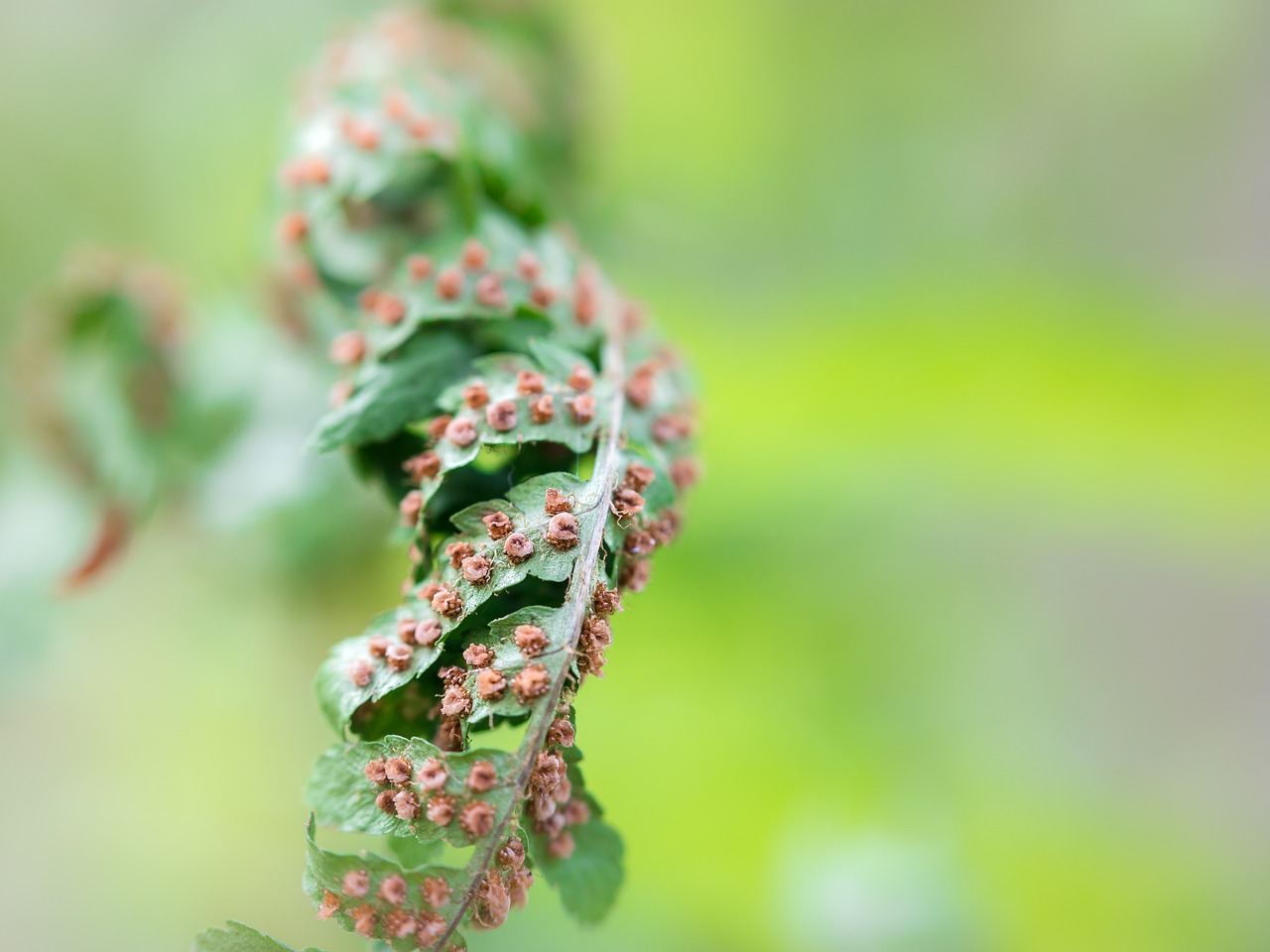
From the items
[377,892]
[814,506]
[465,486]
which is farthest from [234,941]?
[814,506]

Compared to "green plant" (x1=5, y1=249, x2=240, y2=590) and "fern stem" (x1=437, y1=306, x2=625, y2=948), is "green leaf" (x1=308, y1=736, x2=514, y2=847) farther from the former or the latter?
"green plant" (x1=5, y1=249, x2=240, y2=590)

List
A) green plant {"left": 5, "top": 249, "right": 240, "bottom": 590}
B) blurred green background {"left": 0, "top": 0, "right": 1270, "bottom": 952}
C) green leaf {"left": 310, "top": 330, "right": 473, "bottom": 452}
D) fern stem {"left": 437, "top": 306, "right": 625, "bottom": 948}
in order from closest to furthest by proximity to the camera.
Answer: fern stem {"left": 437, "top": 306, "right": 625, "bottom": 948} < green leaf {"left": 310, "top": 330, "right": 473, "bottom": 452} < green plant {"left": 5, "top": 249, "right": 240, "bottom": 590} < blurred green background {"left": 0, "top": 0, "right": 1270, "bottom": 952}

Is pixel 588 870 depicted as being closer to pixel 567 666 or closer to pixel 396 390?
pixel 567 666

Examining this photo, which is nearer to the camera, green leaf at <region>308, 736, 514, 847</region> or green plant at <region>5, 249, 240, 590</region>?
green leaf at <region>308, 736, 514, 847</region>

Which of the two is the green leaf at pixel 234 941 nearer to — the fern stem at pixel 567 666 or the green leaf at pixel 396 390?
the fern stem at pixel 567 666

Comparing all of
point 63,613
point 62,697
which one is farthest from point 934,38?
point 62,697

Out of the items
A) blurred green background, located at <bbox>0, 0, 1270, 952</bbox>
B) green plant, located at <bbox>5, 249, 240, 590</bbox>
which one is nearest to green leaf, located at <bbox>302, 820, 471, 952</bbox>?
blurred green background, located at <bbox>0, 0, 1270, 952</bbox>

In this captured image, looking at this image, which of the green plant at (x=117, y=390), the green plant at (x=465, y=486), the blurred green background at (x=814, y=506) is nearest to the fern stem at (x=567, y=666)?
the green plant at (x=465, y=486)
